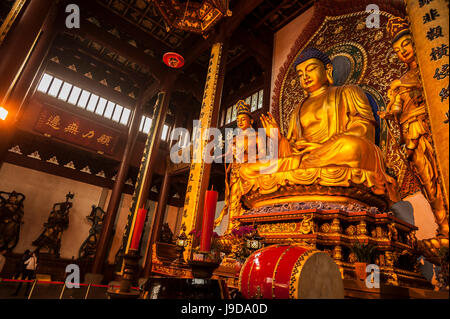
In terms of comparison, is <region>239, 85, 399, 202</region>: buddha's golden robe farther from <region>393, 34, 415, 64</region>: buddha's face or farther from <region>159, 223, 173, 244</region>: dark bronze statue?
<region>159, 223, 173, 244</region>: dark bronze statue

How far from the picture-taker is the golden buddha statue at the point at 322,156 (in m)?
2.51

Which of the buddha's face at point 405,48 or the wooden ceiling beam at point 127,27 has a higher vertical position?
the wooden ceiling beam at point 127,27

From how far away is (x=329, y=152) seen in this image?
110 inches

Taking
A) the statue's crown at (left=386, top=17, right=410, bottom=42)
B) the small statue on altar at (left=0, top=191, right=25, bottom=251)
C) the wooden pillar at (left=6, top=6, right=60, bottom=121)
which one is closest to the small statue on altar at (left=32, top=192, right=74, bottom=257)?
the small statue on altar at (left=0, top=191, right=25, bottom=251)

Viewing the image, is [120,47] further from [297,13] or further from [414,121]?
[414,121]

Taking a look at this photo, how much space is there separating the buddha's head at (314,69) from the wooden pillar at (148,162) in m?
4.34

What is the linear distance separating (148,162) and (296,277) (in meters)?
6.36

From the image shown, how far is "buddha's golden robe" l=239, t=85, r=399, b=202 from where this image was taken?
2521 millimetres

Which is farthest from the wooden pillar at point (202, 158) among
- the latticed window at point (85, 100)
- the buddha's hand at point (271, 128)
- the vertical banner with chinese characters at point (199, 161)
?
the latticed window at point (85, 100)

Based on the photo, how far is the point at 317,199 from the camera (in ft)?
8.47

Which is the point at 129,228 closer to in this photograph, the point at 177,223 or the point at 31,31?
the point at 177,223

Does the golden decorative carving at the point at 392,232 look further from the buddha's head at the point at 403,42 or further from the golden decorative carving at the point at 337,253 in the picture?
the buddha's head at the point at 403,42

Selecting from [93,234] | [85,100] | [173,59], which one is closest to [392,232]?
[173,59]

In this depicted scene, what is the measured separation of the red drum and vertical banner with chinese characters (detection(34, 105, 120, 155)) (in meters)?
8.16
